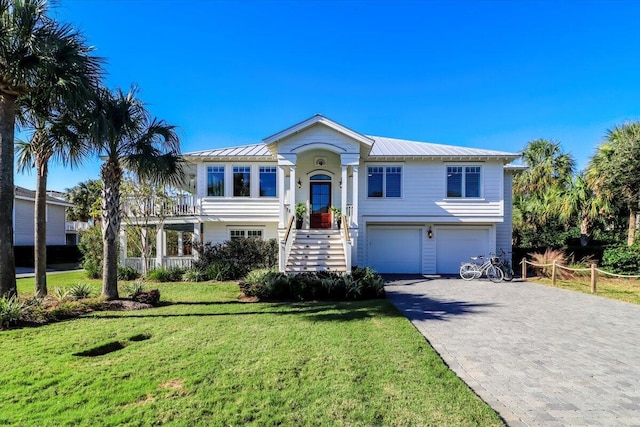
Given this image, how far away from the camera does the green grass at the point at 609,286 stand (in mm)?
10852

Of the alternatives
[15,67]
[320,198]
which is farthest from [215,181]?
[15,67]

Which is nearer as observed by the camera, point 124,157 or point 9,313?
point 9,313

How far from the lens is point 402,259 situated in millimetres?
16562

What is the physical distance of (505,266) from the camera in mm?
16125

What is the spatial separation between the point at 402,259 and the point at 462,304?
7.08 meters

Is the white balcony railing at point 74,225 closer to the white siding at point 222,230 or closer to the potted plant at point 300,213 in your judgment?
the white siding at point 222,230

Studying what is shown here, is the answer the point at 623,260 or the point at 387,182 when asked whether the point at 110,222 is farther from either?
the point at 623,260

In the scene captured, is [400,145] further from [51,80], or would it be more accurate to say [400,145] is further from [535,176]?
[51,80]

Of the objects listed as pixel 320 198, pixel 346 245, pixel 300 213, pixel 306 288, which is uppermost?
pixel 320 198

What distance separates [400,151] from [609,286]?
10192mm

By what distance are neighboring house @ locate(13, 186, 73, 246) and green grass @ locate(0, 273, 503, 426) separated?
25130mm

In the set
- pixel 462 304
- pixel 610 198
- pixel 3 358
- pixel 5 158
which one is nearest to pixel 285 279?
pixel 462 304

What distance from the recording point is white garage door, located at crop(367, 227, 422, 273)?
1655 centimetres

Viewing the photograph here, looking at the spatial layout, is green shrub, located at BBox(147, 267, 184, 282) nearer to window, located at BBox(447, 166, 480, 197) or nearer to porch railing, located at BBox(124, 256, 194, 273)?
porch railing, located at BBox(124, 256, 194, 273)
